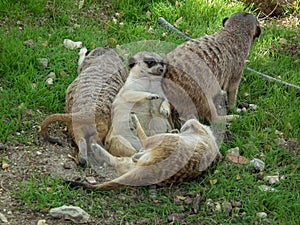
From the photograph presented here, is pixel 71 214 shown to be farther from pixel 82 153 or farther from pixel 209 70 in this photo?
pixel 209 70

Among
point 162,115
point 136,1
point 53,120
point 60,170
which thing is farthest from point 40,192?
point 136,1

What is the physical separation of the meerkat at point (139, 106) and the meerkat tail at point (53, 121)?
30 centimetres

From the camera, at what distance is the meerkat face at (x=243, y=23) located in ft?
17.3

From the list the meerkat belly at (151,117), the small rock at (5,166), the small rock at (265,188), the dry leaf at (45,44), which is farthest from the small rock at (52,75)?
the small rock at (265,188)

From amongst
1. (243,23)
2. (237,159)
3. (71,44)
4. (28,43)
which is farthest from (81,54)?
(237,159)

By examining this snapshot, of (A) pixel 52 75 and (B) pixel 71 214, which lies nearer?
(B) pixel 71 214

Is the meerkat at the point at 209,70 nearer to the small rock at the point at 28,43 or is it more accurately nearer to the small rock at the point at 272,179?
the small rock at the point at 272,179

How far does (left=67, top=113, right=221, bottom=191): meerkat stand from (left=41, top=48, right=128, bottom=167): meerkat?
0.53 feet

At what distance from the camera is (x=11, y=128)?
4.35 metres

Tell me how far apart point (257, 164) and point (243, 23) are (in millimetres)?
1492

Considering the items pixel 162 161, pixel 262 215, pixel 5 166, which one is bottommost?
pixel 5 166

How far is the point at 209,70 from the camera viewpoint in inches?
189

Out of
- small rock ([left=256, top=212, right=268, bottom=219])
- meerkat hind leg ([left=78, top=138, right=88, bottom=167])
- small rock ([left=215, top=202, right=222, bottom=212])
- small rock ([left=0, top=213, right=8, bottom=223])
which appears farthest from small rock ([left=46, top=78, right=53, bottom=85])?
small rock ([left=256, top=212, right=268, bottom=219])

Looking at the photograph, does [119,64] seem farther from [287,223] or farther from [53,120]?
[287,223]
